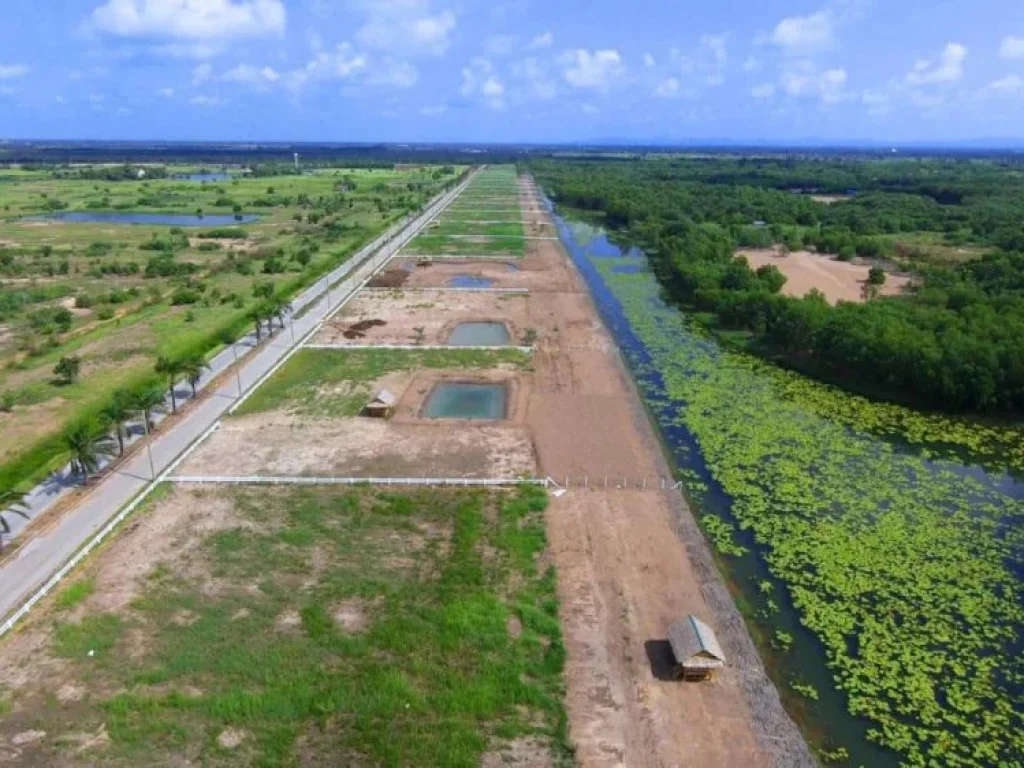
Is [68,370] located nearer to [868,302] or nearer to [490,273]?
[490,273]

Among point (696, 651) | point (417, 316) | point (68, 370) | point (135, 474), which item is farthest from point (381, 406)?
point (417, 316)

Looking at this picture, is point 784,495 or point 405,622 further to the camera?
point 784,495

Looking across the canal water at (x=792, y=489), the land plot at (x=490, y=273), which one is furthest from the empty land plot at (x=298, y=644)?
the land plot at (x=490, y=273)

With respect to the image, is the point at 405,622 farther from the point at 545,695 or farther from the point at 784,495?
the point at 784,495

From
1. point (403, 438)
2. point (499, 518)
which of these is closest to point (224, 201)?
point (403, 438)

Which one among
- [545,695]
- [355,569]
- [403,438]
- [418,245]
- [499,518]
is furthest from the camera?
[418,245]

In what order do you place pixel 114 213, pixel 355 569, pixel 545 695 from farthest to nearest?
1. pixel 114 213
2. pixel 355 569
3. pixel 545 695
